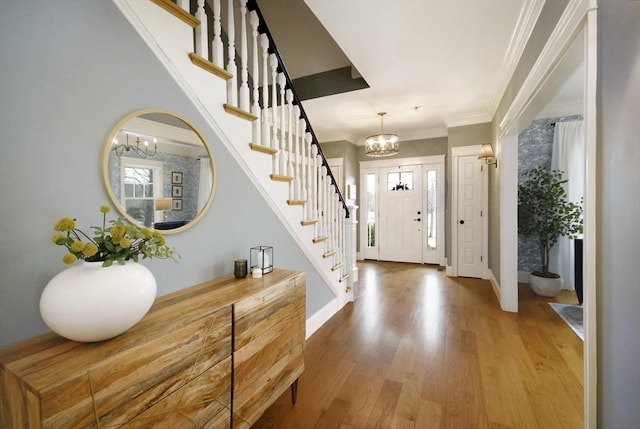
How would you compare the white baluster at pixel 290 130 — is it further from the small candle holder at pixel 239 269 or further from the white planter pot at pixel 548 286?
the white planter pot at pixel 548 286

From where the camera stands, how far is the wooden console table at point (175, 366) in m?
0.72

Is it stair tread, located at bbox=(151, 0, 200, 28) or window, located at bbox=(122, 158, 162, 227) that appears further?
stair tread, located at bbox=(151, 0, 200, 28)

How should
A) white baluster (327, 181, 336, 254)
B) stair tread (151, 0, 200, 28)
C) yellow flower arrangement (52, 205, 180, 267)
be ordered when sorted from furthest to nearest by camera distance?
white baluster (327, 181, 336, 254) < stair tread (151, 0, 200, 28) < yellow flower arrangement (52, 205, 180, 267)

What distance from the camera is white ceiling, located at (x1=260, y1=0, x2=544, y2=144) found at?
79.4 inches

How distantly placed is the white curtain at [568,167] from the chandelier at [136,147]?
4897 mm

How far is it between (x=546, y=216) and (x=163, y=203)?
14.6ft

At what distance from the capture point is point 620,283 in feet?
3.20

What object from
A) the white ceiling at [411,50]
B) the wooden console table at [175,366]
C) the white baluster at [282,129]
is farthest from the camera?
the white baluster at [282,129]

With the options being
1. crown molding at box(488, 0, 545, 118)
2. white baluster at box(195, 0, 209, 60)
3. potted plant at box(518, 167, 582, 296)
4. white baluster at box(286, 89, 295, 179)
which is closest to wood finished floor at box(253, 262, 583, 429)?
potted plant at box(518, 167, 582, 296)

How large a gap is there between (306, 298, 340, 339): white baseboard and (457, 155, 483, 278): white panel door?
270 cm

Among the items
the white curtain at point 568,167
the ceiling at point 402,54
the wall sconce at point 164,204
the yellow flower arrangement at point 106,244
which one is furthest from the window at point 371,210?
the yellow flower arrangement at point 106,244

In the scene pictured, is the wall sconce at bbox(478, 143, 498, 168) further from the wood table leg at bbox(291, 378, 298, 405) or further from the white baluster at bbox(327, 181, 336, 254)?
the wood table leg at bbox(291, 378, 298, 405)

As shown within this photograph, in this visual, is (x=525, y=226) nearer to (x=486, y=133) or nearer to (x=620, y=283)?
(x=486, y=133)

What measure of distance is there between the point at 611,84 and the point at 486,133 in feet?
12.0
